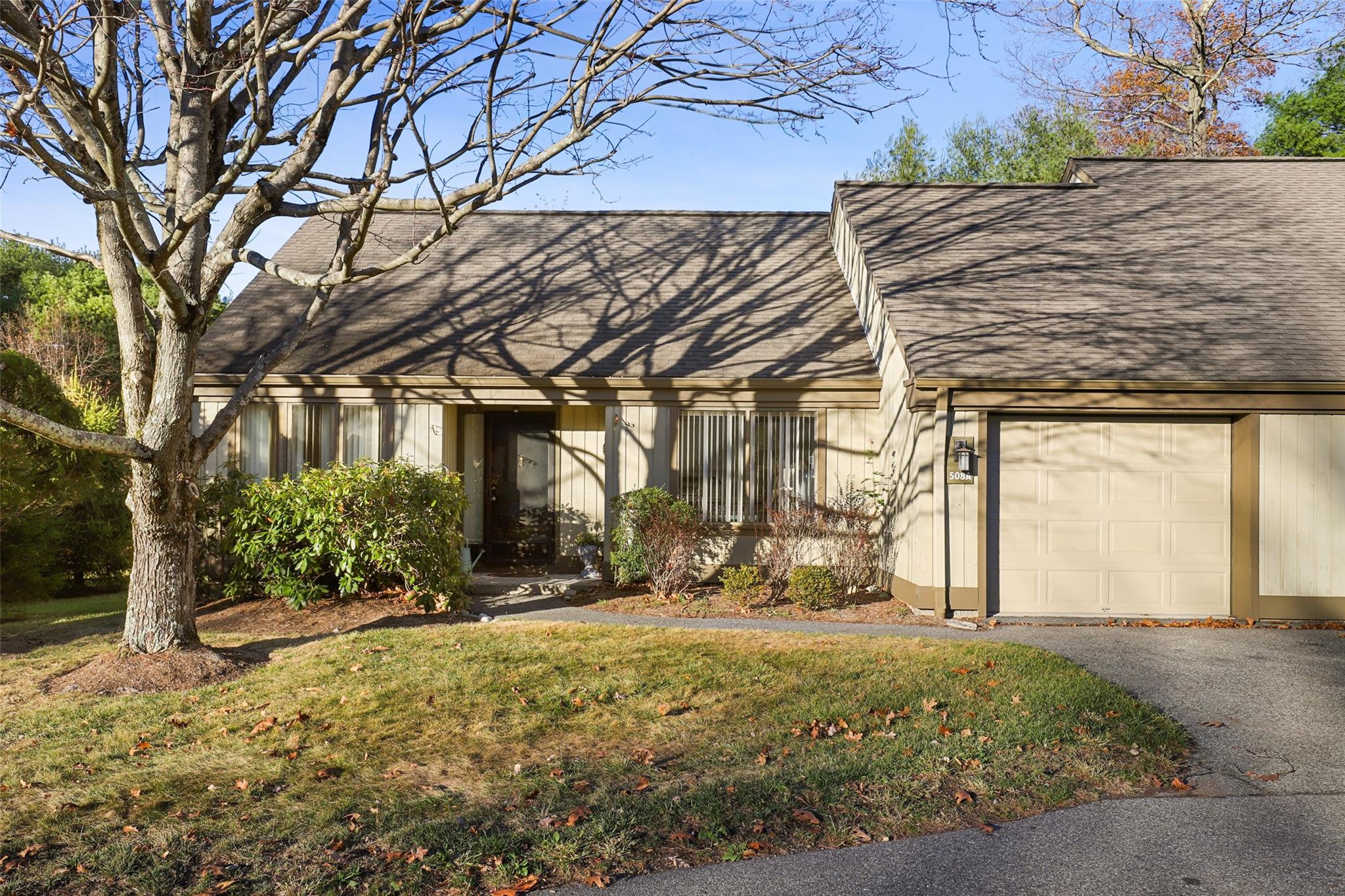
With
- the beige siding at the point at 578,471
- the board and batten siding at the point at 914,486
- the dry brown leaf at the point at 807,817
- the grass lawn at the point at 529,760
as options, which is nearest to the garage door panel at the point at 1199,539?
the board and batten siding at the point at 914,486

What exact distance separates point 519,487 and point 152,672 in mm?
7230

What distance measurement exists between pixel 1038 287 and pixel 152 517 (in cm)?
964

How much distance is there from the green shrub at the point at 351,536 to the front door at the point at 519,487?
3.63m

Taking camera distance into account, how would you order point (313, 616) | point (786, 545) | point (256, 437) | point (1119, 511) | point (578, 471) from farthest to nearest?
point (578, 471)
point (256, 437)
point (786, 545)
point (1119, 511)
point (313, 616)

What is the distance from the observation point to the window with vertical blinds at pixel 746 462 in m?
12.4

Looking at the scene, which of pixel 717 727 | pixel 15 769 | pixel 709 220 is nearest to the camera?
pixel 15 769

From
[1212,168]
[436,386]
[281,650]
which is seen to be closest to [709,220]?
[436,386]

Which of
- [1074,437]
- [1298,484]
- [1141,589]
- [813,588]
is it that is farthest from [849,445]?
[1298,484]

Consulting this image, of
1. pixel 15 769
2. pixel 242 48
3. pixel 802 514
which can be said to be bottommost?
pixel 15 769

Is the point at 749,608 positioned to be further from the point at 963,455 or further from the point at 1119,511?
the point at 1119,511

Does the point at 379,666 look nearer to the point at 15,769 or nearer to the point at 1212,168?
the point at 15,769

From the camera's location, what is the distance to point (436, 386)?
504 inches

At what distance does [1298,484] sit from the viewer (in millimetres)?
9797

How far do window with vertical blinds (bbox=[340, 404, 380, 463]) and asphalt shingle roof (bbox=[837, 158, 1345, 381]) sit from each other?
6893 mm
